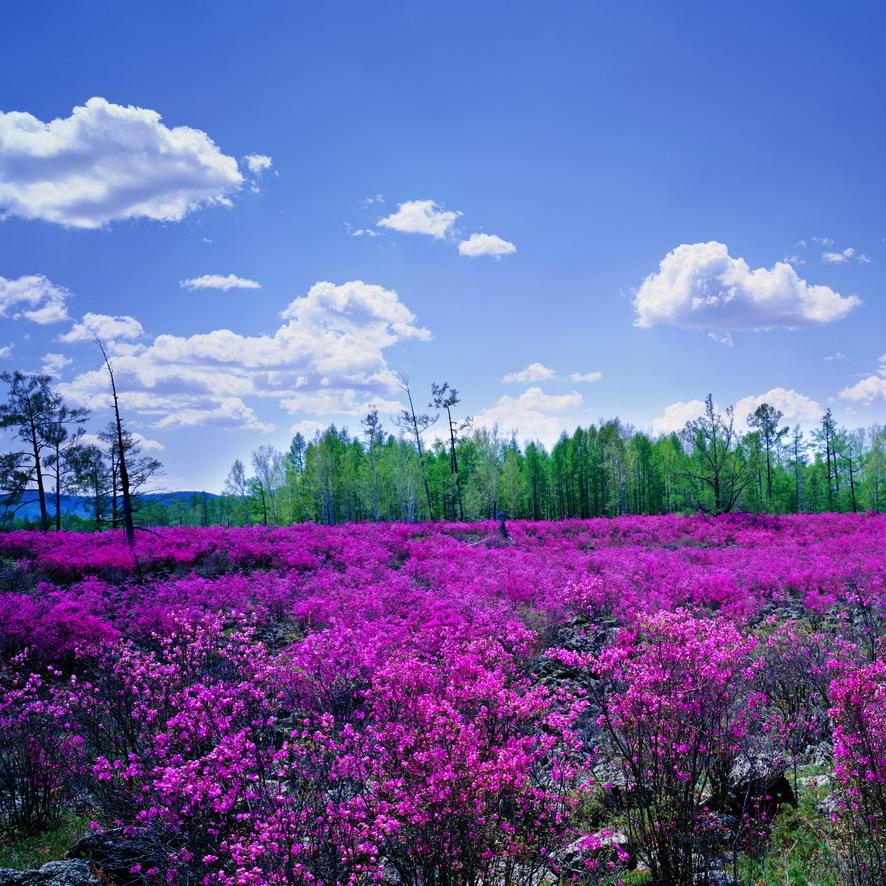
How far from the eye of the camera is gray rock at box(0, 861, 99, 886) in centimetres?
398

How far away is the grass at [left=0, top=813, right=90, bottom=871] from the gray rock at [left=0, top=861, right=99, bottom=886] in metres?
1.12

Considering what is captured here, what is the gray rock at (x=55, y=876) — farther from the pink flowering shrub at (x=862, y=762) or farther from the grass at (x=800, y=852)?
the pink flowering shrub at (x=862, y=762)

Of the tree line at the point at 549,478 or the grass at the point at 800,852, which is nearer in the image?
the grass at the point at 800,852

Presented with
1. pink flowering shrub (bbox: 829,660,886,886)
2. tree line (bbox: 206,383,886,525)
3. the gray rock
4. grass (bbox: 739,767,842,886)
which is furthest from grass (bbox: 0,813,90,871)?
tree line (bbox: 206,383,886,525)

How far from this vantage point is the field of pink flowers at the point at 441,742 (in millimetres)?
3883

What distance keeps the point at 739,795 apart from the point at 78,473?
3947 cm

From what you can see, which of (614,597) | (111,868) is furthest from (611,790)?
(614,597)

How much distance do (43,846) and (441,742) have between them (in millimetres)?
4340

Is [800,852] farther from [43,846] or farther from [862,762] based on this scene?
[43,846]

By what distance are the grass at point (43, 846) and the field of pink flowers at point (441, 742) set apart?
163mm

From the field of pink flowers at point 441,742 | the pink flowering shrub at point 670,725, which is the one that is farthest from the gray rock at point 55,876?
the pink flowering shrub at point 670,725

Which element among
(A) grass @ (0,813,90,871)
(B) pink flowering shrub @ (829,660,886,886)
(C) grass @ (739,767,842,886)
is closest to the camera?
(B) pink flowering shrub @ (829,660,886,886)

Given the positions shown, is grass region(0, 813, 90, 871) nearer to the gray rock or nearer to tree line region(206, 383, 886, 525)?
the gray rock

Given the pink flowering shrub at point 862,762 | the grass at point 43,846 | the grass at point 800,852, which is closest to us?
the pink flowering shrub at point 862,762
